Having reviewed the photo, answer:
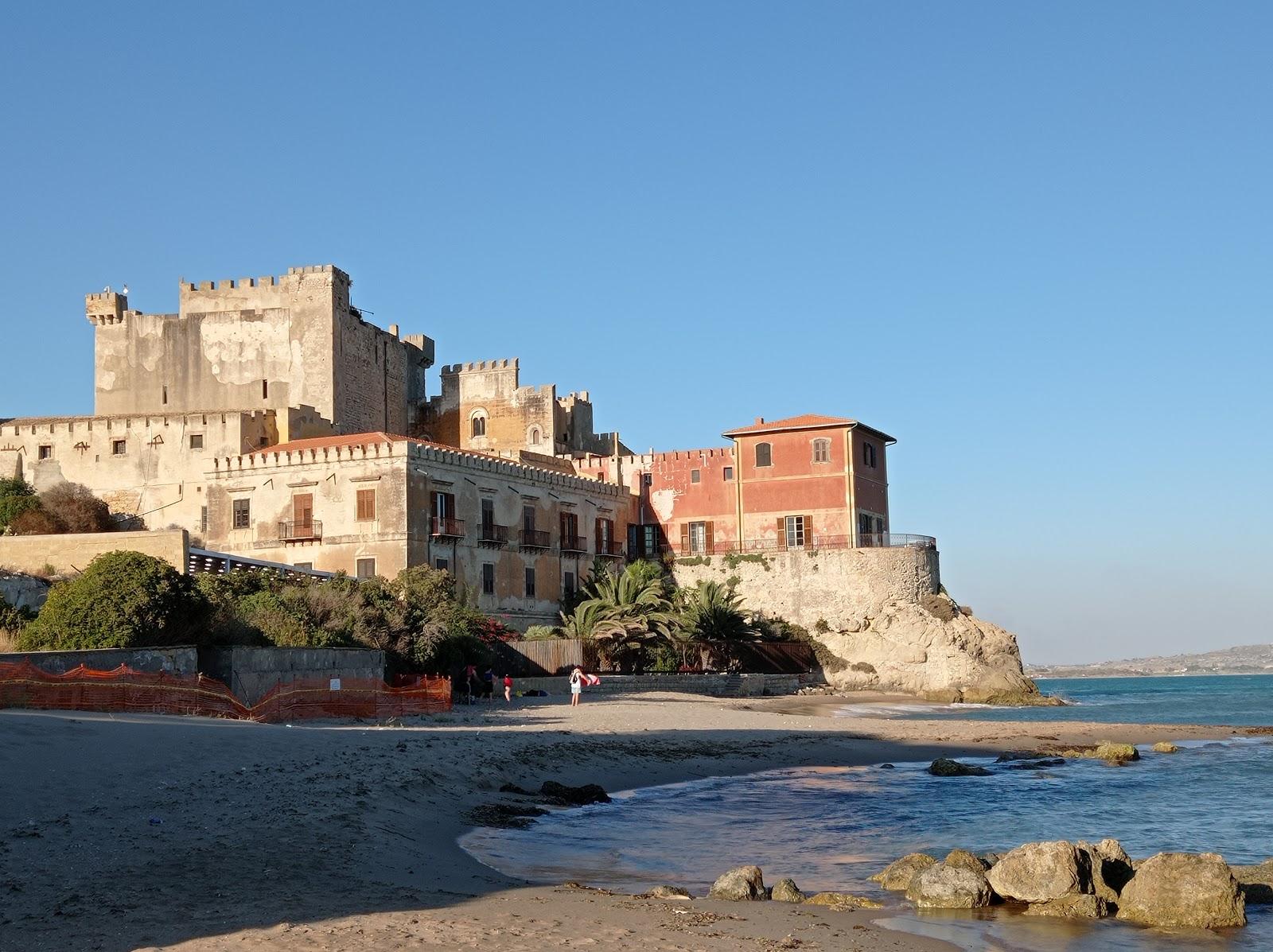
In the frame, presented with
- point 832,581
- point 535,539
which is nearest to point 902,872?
point 535,539

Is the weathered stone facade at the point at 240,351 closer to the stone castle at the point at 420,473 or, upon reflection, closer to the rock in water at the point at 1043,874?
the stone castle at the point at 420,473

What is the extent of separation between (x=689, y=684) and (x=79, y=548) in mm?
18844

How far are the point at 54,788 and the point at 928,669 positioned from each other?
40.5 metres

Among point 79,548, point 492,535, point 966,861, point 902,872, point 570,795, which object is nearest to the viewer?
→ point 966,861

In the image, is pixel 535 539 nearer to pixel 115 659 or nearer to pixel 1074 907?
pixel 115 659

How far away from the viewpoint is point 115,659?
838 inches

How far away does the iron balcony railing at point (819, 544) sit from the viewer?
1986 inches

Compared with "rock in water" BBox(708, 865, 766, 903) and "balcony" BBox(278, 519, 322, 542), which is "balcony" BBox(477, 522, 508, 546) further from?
"rock in water" BBox(708, 865, 766, 903)

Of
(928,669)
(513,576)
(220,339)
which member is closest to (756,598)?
(928,669)

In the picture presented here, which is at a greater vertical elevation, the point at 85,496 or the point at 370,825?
the point at 85,496

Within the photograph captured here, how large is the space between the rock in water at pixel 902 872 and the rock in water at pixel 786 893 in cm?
131

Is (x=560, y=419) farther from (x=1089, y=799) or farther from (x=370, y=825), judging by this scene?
(x=370, y=825)

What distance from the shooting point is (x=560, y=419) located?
5756cm

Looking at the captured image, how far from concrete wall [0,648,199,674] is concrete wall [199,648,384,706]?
1.59 feet
